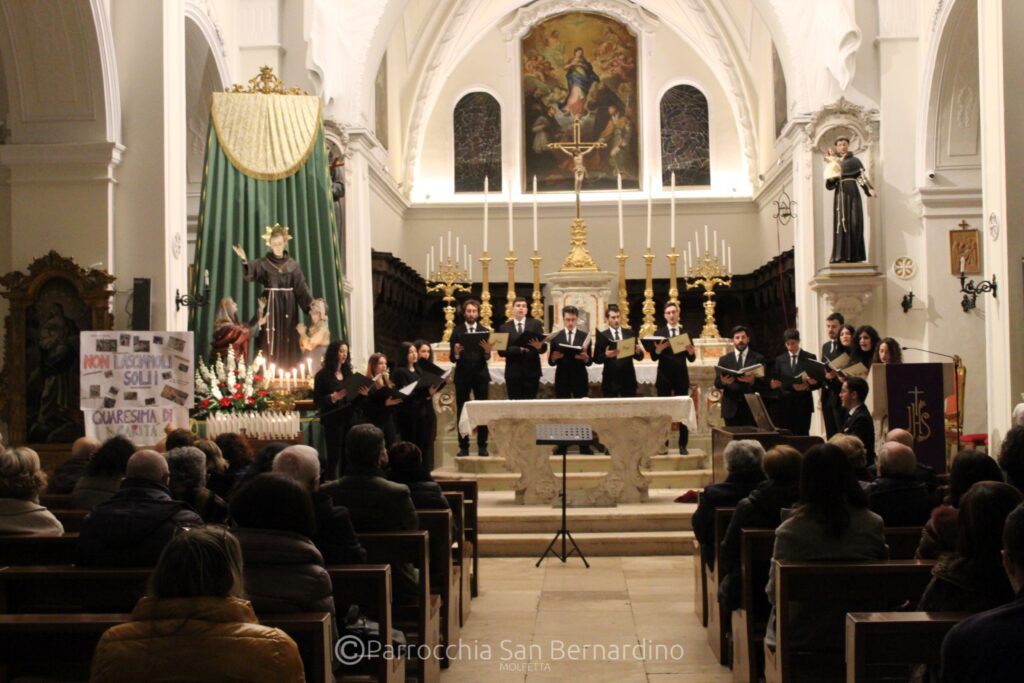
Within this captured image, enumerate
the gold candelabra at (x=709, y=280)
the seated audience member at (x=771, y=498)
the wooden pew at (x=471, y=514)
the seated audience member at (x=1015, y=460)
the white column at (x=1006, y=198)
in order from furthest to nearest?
1. the gold candelabra at (x=709, y=280)
2. the white column at (x=1006, y=198)
3. the wooden pew at (x=471, y=514)
4. the seated audience member at (x=771, y=498)
5. the seated audience member at (x=1015, y=460)

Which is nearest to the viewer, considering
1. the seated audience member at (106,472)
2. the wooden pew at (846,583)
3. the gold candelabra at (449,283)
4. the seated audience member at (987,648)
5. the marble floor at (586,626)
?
the seated audience member at (987,648)

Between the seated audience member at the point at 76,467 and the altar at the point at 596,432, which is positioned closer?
the seated audience member at the point at 76,467

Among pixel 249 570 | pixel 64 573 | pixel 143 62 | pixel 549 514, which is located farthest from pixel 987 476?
pixel 143 62

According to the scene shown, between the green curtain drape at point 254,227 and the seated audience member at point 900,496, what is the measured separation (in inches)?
272

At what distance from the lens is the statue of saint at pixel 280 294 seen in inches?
419

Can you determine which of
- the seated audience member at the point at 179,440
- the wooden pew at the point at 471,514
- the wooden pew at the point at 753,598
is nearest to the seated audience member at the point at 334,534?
the wooden pew at the point at 753,598

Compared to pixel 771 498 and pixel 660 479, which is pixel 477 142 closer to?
pixel 660 479

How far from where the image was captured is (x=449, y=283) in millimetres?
18047

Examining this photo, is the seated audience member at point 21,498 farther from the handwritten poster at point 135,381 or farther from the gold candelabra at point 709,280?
the gold candelabra at point 709,280

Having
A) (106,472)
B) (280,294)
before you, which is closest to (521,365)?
(280,294)

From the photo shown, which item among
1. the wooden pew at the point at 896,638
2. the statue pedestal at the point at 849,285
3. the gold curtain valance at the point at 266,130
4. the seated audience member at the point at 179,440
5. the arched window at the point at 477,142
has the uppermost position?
the arched window at the point at 477,142

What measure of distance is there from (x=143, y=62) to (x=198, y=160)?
5248 millimetres

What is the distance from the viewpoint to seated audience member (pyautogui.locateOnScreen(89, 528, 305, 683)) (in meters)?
2.51

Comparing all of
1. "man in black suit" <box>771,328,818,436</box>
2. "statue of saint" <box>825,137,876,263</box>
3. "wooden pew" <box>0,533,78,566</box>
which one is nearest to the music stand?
"man in black suit" <box>771,328,818,436</box>
